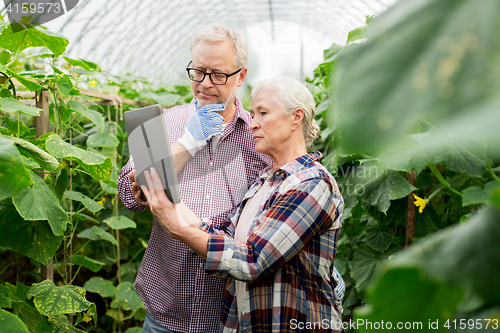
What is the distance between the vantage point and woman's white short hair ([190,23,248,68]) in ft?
4.68

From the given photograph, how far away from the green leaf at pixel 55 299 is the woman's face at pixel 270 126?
905 millimetres

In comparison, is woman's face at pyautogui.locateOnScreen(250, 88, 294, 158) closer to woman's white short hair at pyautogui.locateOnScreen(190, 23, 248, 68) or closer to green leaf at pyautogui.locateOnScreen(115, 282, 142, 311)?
woman's white short hair at pyautogui.locateOnScreen(190, 23, 248, 68)

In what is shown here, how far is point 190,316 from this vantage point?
1.33 metres

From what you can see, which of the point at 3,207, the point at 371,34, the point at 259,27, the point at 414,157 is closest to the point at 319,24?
the point at 259,27

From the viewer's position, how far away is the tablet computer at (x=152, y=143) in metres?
1.03

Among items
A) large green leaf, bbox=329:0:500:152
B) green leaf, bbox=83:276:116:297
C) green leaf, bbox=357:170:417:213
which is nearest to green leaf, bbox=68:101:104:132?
green leaf, bbox=83:276:116:297

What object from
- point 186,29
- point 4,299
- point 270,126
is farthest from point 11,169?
point 186,29

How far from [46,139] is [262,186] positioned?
31.4 inches

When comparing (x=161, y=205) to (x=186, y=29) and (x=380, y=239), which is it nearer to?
(x=380, y=239)

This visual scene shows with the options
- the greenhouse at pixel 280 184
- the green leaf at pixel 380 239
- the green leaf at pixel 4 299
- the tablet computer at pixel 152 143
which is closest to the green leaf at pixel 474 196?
the greenhouse at pixel 280 184
